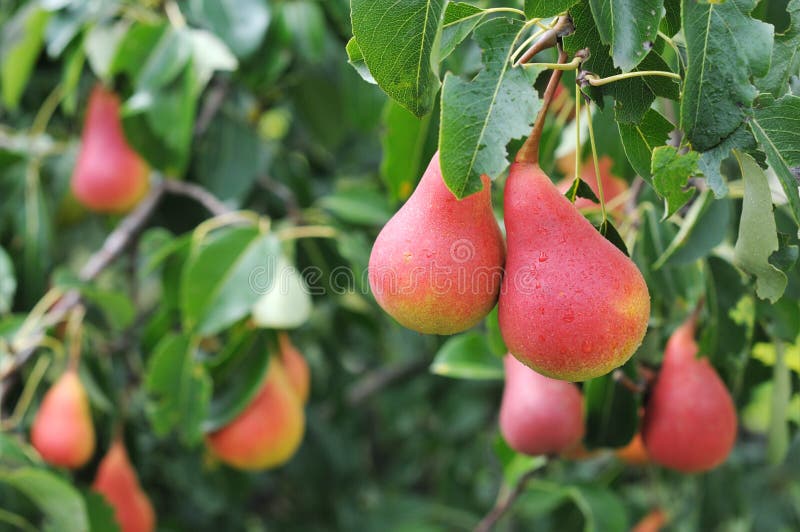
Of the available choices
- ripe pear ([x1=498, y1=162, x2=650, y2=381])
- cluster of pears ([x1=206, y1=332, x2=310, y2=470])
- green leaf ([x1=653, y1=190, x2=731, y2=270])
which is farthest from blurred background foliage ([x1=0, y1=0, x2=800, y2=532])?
ripe pear ([x1=498, y1=162, x2=650, y2=381])

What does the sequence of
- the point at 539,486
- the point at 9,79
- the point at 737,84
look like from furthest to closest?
the point at 9,79, the point at 539,486, the point at 737,84

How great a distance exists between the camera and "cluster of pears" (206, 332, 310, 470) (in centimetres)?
115

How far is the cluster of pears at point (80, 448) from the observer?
1116 mm

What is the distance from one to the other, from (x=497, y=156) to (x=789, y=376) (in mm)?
512

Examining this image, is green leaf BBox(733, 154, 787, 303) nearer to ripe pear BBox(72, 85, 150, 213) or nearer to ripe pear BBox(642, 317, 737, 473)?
ripe pear BBox(642, 317, 737, 473)

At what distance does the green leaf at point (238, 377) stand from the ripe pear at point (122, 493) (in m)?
0.14

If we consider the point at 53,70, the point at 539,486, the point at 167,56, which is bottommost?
the point at 539,486

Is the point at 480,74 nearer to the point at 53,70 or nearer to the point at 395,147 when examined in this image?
the point at 395,147

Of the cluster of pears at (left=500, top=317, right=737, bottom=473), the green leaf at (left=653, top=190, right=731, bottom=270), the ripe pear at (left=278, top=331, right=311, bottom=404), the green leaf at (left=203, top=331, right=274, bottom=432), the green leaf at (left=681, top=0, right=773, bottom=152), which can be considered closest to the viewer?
the green leaf at (left=681, top=0, right=773, bottom=152)

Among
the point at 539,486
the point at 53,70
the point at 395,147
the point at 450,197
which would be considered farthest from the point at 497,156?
the point at 53,70

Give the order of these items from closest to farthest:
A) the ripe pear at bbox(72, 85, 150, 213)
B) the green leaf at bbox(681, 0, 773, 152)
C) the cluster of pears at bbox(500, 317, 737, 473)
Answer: the green leaf at bbox(681, 0, 773, 152) < the cluster of pears at bbox(500, 317, 737, 473) < the ripe pear at bbox(72, 85, 150, 213)

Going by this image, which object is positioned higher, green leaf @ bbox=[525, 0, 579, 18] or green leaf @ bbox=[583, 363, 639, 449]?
green leaf @ bbox=[525, 0, 579, 18]

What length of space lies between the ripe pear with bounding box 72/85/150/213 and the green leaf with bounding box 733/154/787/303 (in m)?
1.02

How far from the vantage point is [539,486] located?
1.20 m
